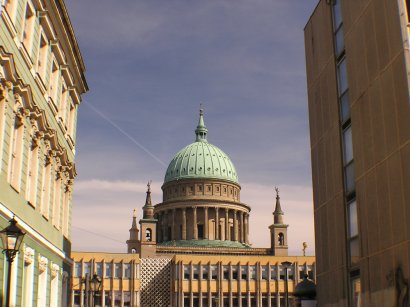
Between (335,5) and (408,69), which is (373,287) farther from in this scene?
(335,5)

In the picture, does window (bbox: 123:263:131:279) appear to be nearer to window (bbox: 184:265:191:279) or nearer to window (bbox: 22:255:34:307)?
window (bbox: 184:265:191:279)

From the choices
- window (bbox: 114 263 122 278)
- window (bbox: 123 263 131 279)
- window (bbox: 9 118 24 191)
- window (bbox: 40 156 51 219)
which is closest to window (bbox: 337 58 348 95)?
window (bbox: 40 156 51 219)

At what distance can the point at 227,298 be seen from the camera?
94.8m

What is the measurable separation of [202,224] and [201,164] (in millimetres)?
13174

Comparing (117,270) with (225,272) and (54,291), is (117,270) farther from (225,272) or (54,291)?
(54,291)

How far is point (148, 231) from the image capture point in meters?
107

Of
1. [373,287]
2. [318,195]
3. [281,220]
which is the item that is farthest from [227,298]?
[373,287]

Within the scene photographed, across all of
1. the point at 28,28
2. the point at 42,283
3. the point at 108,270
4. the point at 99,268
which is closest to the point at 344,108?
the point at 28,28

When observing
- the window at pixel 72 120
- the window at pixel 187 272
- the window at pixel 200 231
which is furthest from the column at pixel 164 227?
the window at pixel 72 120

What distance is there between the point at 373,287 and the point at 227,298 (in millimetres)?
75038

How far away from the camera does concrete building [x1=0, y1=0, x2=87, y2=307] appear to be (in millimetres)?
18922

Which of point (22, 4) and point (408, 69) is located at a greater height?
point (22, 4)

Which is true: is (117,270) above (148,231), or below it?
below

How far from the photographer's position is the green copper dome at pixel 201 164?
4823 inches
